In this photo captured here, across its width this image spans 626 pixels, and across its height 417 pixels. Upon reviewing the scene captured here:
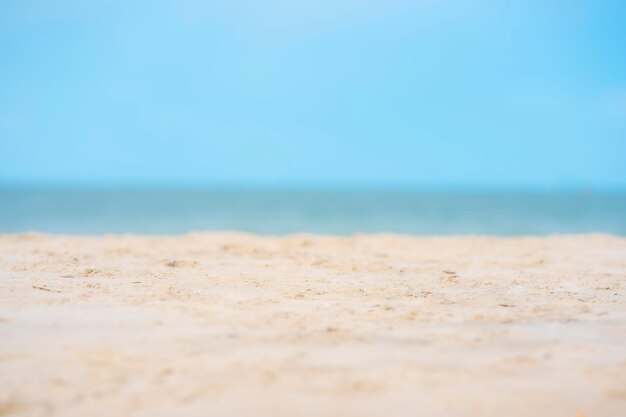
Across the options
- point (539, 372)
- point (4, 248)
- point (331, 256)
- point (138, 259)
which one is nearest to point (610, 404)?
point (539, 372)

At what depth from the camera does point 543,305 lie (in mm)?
5691

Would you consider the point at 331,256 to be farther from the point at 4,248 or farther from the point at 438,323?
the point at 4,248

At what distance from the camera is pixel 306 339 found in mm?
4320

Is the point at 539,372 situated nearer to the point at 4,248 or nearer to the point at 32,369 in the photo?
the point at 32,369

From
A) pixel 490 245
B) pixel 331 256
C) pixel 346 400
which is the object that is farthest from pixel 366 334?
pixel 490 245

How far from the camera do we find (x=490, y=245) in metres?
11.7

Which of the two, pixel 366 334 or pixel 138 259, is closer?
pixel 366 334

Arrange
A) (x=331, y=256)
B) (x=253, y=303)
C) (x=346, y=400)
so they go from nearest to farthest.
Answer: (x=346, y=400) → (x=253, y=303) → (x=331, y=256)

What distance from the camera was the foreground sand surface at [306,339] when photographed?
3.26 m

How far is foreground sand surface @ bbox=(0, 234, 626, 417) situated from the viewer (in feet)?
10.7

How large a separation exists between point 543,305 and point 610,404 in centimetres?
247

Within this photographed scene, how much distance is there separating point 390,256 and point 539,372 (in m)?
5.91

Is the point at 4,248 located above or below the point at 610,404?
above

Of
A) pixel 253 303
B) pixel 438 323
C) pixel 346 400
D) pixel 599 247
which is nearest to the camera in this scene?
pixel 346 400
